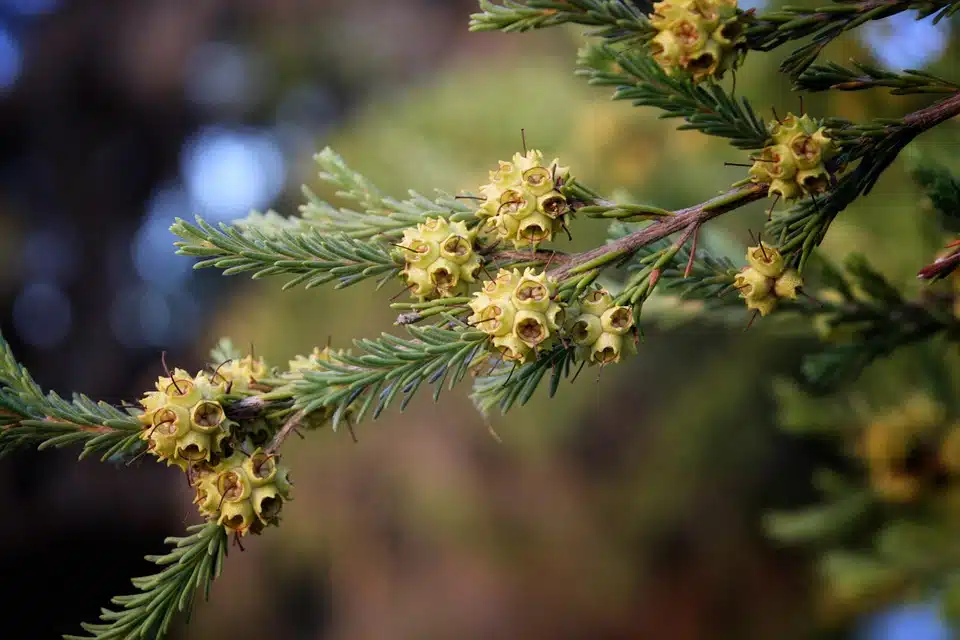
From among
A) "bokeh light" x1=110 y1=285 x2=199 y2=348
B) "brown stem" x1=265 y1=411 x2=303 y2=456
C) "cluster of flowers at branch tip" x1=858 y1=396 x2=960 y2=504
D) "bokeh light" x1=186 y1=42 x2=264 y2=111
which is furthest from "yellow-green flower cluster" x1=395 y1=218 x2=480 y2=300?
"bokeh light" x1=186 y1=42 x2=264 y2=111

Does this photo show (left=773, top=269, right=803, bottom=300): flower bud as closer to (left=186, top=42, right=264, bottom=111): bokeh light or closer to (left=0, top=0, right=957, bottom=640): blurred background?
(left=0, top=0, right=957, bottom=640): blurred background

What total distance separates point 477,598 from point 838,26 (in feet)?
10.8

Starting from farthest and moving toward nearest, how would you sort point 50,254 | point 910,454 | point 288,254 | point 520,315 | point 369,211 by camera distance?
1. point 50,254
2. point 910,454
3. point 369,211
4. point 288,254
5. point 520,315

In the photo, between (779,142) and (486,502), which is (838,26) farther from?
(486,502)

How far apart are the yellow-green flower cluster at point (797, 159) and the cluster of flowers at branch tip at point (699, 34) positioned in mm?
81

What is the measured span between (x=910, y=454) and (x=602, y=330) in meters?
1.44

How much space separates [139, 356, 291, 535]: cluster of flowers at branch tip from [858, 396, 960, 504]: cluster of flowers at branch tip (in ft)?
5.03

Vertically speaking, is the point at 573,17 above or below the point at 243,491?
above

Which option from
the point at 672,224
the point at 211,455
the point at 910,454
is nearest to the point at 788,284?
the point at 672,224

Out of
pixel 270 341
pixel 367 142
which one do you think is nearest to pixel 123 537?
pixel 270 341

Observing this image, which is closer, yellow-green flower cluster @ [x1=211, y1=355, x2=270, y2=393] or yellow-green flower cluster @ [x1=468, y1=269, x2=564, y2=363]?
yellow-green flower cluster @ [x1=468, y1=269, x2=564, y2=363]

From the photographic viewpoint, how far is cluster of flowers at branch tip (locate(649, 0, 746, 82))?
679 millimetres

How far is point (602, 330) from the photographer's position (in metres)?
0.70

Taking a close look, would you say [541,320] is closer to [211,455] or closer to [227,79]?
[211,455]
